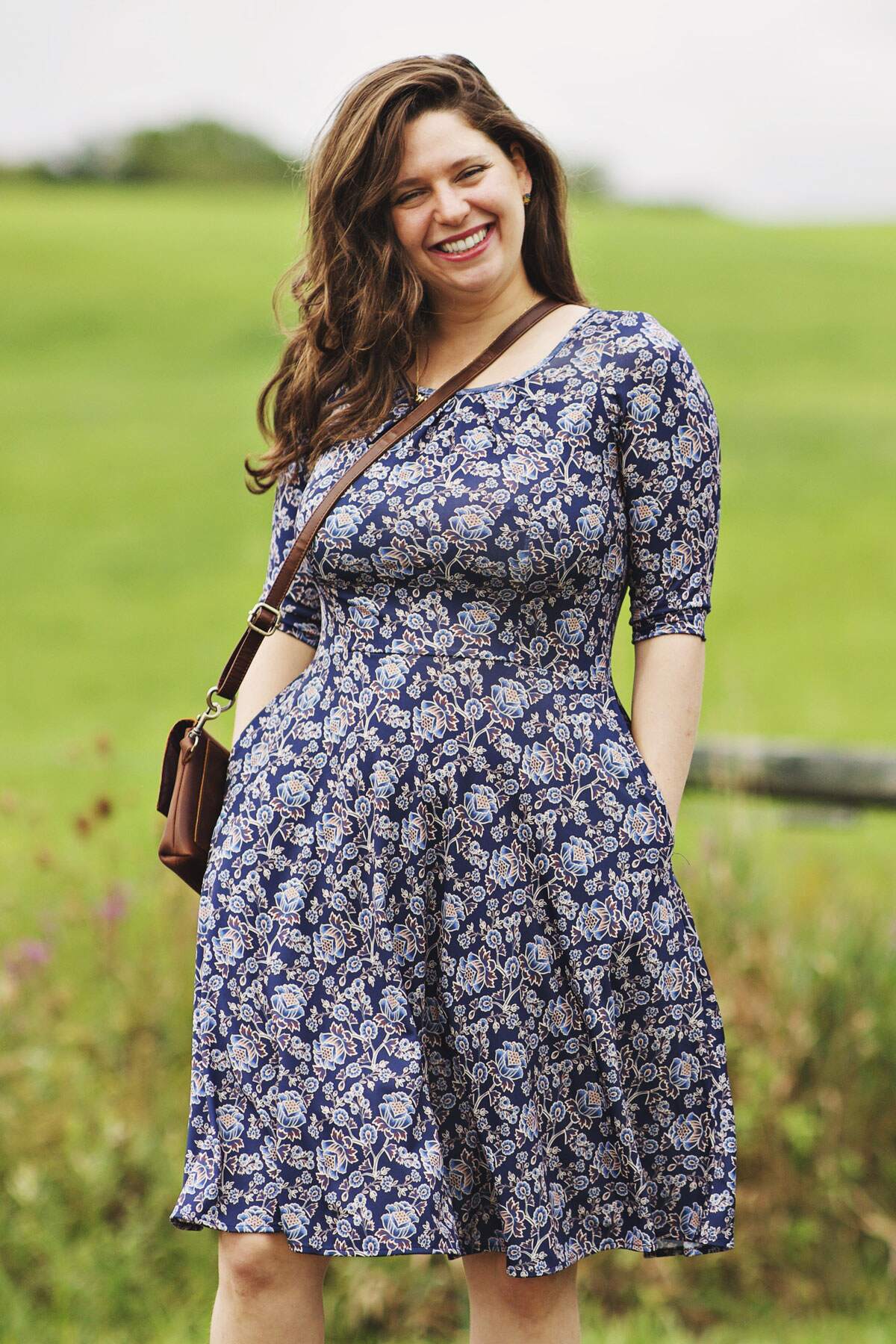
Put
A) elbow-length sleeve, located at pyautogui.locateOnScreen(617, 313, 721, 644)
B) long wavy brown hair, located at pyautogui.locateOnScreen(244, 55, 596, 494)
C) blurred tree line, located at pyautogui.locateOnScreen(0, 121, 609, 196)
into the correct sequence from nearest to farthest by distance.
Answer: elbow-length sleeve, located at pyautogui.locateOnScreen(617, 313, 721, 644)
long wavy brown hair, located at pyautogui.locateOnScreen(244, 55, 596, 494)
blurred tree line, located at pyautogui.locateOnScreen(0, 121, 609, 196)

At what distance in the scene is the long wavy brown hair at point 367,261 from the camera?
2496 mm

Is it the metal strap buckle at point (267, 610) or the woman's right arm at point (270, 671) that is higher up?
the metal strap buckle at point (267, 610)

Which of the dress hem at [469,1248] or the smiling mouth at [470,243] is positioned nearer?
the dress hem at [469,1248]

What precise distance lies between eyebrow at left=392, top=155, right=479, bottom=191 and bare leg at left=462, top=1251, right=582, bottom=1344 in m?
1.61

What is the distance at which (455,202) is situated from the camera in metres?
2.48

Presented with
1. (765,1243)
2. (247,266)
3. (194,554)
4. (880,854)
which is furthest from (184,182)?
(765,1243)

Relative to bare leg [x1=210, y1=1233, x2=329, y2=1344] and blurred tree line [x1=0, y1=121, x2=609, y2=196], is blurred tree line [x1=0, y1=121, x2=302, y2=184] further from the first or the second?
bare leg [x1=210, y1=1233, x2=329, y2=1344]

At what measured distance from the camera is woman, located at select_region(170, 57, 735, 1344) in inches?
91.0

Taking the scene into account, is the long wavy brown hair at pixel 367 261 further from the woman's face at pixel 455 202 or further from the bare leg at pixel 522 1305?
the bare leg at pixel 522 1305

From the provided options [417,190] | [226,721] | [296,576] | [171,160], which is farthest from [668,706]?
[171,160]

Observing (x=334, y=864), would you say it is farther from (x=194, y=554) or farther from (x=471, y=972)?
(x=194, y=554)

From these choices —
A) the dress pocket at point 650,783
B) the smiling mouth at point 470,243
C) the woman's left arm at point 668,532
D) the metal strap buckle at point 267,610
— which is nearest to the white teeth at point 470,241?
the smiling mouth at point 470,243

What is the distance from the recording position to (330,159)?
2.54 m

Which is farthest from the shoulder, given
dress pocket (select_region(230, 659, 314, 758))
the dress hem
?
the dress hem
